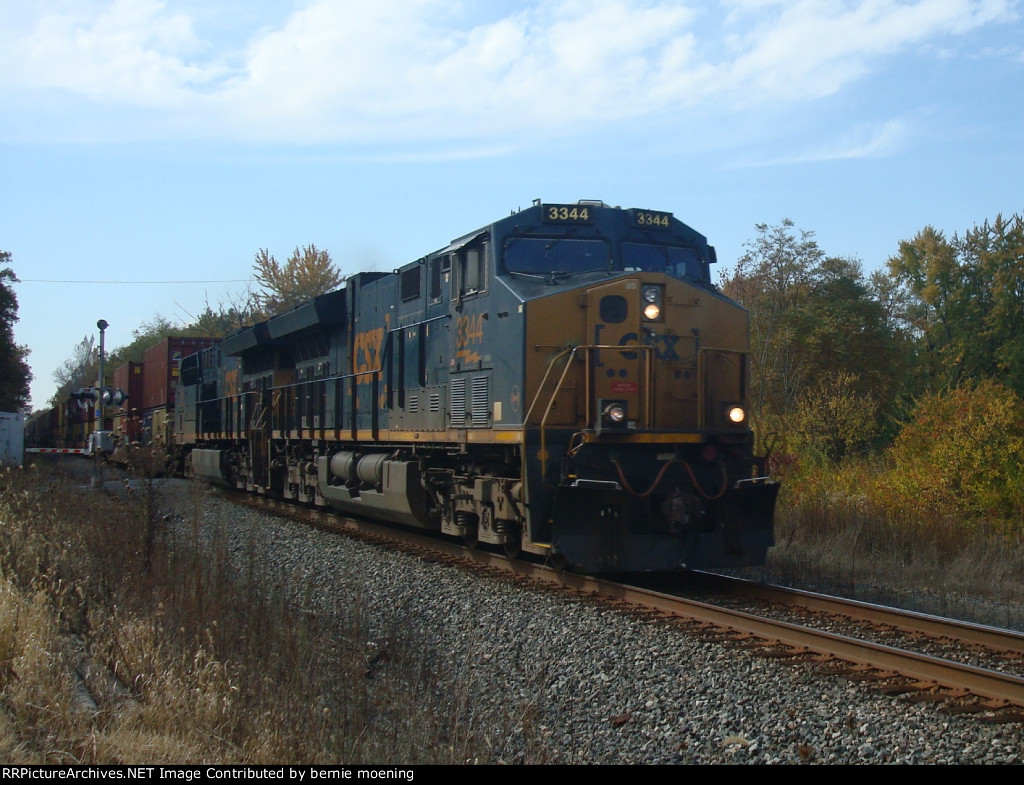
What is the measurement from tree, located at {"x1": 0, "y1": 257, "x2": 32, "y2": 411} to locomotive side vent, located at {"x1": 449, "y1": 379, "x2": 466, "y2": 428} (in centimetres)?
3062

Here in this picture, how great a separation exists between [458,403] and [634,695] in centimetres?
507

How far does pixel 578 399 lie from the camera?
8875 millimetres

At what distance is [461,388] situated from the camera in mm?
10188

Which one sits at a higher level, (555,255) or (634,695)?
(555,255)

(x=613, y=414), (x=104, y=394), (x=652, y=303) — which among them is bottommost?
(x=613, y=414)

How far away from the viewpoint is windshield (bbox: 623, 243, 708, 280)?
975cm

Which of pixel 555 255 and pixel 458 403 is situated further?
pixel 458 403

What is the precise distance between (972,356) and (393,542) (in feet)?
108

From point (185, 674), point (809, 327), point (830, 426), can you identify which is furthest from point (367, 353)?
point (809, 327)

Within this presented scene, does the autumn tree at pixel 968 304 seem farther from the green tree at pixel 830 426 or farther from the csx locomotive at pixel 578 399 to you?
the csx locomotive at pixel 578 399

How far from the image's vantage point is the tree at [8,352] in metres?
35.2

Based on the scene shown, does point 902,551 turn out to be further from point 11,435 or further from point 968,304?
point 968,304

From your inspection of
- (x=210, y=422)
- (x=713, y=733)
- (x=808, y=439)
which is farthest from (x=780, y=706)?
(x=210, y=422)

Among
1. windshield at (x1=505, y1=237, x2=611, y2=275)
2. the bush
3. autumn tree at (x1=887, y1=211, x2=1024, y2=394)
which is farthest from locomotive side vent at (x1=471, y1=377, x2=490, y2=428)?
autumn tree at (x1=887, y1=211, x2=1024, y2=394)
